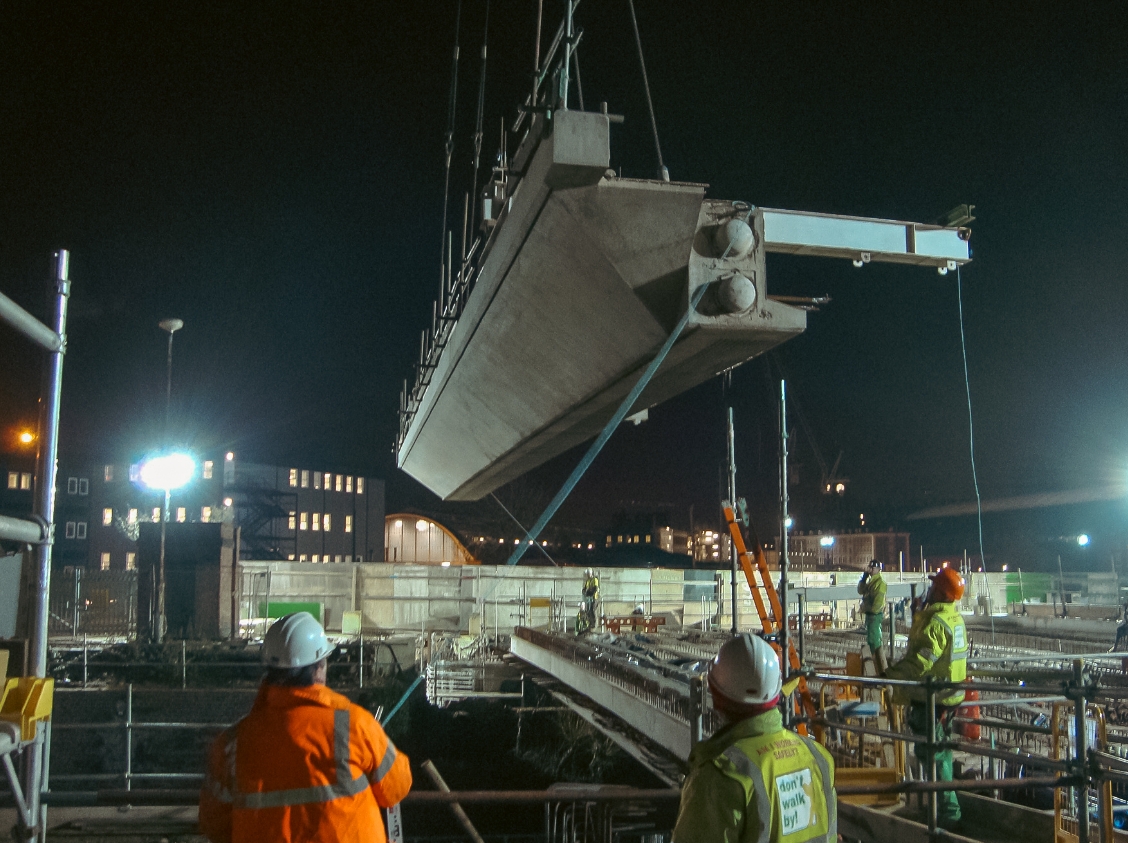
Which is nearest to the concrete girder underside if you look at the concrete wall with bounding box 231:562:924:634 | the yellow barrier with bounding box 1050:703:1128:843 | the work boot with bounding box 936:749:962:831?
the work boot with bounding box 936:749:962:831

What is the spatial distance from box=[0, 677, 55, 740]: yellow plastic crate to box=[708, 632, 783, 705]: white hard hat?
100 inches

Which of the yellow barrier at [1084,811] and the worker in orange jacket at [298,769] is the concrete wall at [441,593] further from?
the worker in orange jacket at [298,769]

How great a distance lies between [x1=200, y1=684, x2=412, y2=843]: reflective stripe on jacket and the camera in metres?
3.08

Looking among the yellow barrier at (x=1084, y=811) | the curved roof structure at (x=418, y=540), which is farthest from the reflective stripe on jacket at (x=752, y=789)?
the curved roof structure at (x=418, y=540)

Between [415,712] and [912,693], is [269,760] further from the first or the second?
[415,712]

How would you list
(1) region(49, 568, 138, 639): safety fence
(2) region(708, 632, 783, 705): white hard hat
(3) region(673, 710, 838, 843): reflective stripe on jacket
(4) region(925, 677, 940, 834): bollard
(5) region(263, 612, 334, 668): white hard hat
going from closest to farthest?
1. (3) region(673, 710, 838, 843): reflective stripe on jacket
2. (2) region(708, 632, 783, 705): white hard hat
3. (5) region(263, 612, 334, 668): white hard hat
4. (4) region(925, 677, 940, 834): bollard
5. (1) region(49, 568, 138, 639): safety fence

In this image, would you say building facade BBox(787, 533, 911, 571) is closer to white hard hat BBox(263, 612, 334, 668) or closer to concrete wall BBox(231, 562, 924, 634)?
concrete wall BBox(231, 562, 924, 634)

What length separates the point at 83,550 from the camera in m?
58.6

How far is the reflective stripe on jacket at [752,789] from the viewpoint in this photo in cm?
275

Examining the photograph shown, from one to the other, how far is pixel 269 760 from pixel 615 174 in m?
4.99

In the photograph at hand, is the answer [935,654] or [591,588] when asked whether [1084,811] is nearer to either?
[935,654]

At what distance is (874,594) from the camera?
12.7 m

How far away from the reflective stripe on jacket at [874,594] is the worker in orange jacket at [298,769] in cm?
1061

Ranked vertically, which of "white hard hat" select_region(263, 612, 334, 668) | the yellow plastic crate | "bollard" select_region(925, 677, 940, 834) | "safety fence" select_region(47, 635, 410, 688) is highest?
"white hard hat" select_region(263, 612, 334, 668)
